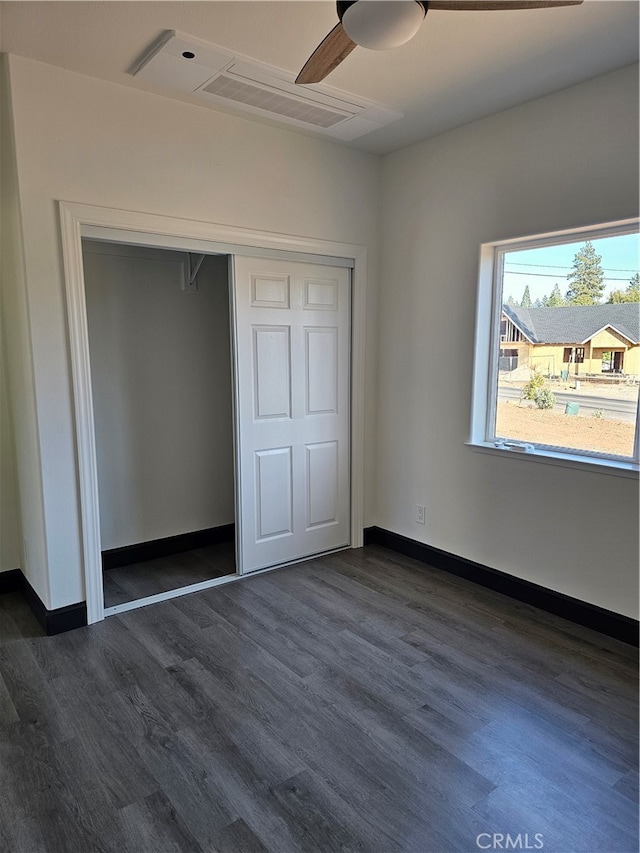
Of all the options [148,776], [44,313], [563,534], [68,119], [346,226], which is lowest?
[148,776]

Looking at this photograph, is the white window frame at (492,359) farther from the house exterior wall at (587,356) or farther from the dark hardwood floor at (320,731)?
the dark hardwood floor at (320,731)

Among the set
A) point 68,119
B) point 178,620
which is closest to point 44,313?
point 68,119

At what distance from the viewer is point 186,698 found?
2346 mm

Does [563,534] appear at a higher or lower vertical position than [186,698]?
higher

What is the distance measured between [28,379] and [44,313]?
35 cm

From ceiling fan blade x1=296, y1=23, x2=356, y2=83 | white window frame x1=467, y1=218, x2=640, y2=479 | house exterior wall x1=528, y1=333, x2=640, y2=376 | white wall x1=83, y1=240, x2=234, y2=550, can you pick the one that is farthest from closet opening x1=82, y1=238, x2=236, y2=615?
house exterior wall x1=528, y1=333, x2=640, y2=376

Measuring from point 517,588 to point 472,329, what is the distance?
1572mm

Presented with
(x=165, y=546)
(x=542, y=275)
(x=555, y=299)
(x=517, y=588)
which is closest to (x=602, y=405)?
(x=555, y=299)

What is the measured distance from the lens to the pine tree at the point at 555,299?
301 cm

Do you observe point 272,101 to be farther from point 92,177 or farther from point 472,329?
point 472,329

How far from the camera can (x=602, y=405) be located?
2.87m

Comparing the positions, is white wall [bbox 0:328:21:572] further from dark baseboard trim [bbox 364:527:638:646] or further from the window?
the window

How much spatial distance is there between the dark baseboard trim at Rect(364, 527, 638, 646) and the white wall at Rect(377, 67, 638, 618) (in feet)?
0.16

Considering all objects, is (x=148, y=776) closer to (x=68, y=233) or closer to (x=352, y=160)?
(x=68, y=233)
